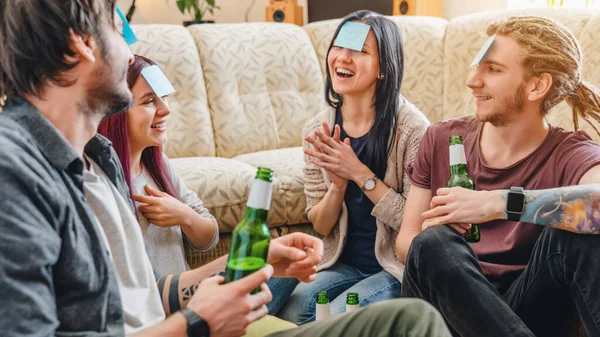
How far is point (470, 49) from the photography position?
301cm

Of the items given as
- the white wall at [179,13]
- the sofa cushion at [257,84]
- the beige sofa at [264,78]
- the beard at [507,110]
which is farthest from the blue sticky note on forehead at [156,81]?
the white wall at [179,13]

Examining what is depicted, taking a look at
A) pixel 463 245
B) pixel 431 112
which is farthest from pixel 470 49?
pixel 463 245

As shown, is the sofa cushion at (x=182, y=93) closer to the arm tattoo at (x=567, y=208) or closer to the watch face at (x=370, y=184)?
the watch face at (x=370, y=184)

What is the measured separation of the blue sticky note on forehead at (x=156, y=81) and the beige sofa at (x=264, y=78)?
0.99m

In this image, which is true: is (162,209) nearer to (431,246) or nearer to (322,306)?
(322,306)

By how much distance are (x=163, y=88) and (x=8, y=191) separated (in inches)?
35.3

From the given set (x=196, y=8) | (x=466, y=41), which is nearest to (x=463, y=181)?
(x=466, y=41)

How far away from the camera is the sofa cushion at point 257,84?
121 inches

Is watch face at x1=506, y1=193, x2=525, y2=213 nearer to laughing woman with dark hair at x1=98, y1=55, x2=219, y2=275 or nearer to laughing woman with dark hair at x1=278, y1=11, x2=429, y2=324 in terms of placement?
laughing woman with dark hair at x1=278, y1=11, x2=429, y2=324

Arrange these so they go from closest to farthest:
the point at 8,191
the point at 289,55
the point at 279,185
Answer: the point at 8,191, the point at 279,185, the point at 289,55

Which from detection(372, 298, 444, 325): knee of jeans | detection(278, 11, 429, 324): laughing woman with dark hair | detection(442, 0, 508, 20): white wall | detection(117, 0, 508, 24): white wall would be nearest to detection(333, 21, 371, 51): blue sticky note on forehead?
detection(278, 11, 429, 324): laughing woman with dark hair

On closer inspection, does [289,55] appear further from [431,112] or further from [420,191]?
[420,191]

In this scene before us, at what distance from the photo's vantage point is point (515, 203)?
5.19 ft

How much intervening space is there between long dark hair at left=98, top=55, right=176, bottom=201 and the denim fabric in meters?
0.66
